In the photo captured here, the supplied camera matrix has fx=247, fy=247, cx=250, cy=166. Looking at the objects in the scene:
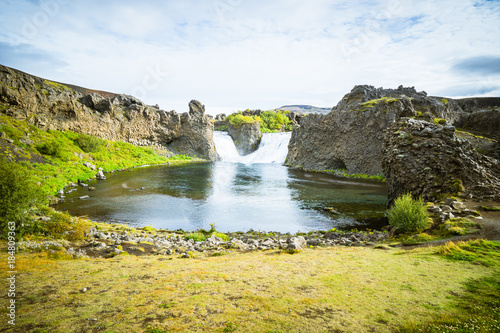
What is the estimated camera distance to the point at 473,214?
51.4ft

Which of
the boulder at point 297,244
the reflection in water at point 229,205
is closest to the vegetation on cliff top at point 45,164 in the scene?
the reflection in water at point 229,205

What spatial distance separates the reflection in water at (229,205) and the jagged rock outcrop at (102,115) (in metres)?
→ 26.4

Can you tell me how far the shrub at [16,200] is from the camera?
1279 centimetres

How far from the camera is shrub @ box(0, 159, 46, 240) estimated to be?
12789 millimetres

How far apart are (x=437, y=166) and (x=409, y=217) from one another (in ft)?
29.9

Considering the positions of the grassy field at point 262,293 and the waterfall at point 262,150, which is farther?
the waterfall at point 262,150

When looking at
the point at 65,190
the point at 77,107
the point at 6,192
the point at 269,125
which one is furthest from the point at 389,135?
the point at 269,125

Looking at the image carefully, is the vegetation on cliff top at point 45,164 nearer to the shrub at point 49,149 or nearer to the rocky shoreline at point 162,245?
the shrub at point 49,149

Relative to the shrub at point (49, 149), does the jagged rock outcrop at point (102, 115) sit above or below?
above

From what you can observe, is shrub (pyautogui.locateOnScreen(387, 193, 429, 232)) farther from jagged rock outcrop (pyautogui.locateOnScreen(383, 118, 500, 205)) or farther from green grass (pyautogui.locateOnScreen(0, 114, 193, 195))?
green grass (pyautogui.locateOnScreen(0, 114, 193, 195))

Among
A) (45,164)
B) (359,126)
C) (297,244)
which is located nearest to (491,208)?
(297,244)

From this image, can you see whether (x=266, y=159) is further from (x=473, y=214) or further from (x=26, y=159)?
(x=473, y=214)

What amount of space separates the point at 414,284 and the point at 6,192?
1892cm

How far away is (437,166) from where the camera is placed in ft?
71.1
